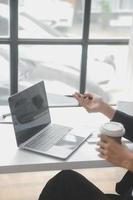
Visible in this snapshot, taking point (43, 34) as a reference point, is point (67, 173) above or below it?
below

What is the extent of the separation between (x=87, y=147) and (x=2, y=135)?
0.40 meters

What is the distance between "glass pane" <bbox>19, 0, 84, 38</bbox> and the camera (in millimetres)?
3158

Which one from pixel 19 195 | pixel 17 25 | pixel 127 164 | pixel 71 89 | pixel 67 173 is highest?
pixel 17 25

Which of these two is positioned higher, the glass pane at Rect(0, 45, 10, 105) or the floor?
the glass pane at Rect(0, 45, 10, 105)

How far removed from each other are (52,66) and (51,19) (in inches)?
16.0

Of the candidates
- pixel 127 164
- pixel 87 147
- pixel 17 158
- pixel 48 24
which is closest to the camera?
pixel 127 164

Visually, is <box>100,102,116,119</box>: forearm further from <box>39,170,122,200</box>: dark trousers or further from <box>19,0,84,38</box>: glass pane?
<box>19,0,84,38</box>: glass pane

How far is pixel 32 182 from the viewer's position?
8.85ft

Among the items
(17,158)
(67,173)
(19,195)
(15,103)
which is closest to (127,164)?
(67,173)

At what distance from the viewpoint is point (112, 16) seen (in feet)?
10.9

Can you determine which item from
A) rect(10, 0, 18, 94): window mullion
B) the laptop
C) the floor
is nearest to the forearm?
the laptop

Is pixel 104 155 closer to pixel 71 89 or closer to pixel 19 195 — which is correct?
pixel 19 195

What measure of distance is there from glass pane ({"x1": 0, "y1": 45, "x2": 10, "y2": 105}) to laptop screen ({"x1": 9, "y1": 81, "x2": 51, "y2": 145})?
136 centimetres

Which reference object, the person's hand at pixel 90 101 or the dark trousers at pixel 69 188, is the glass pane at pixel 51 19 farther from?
the dark trousers at pixel 69 188
